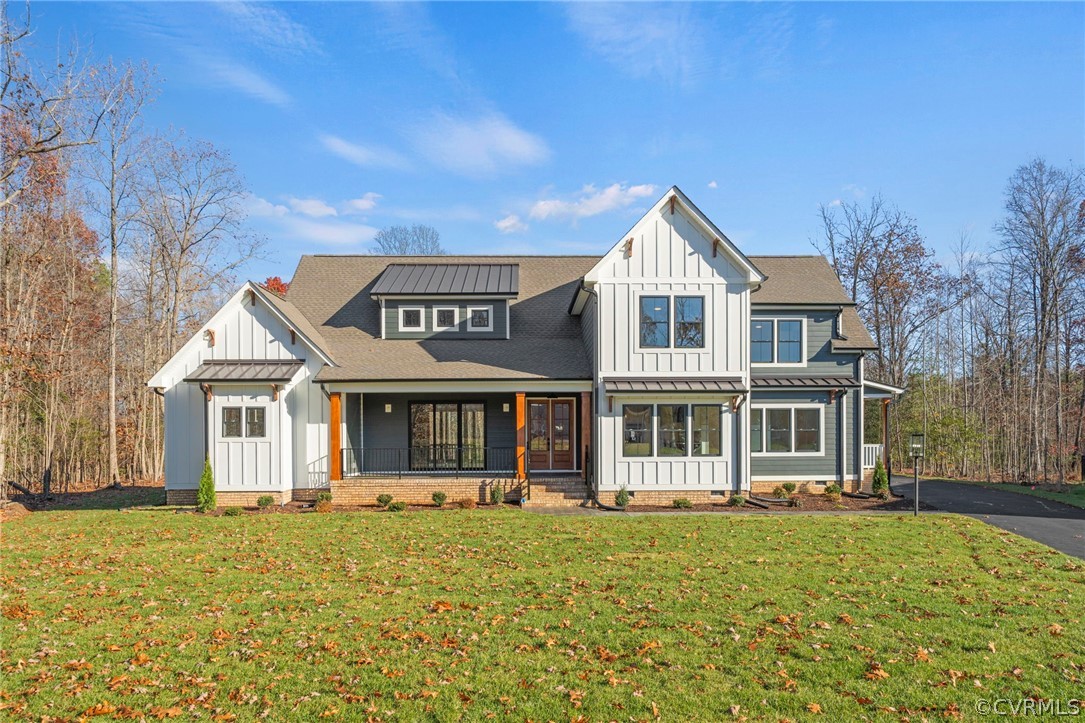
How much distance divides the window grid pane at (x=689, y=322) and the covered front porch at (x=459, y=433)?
143 inches

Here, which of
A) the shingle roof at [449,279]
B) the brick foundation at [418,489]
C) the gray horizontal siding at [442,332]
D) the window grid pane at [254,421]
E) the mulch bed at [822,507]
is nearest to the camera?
the mulch bed at [822,507]

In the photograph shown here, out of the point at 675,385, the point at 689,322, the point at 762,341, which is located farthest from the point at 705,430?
the point at 762,341

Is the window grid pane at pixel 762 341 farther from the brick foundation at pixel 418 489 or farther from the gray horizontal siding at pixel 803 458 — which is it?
the brick foundation at pixel 418 489

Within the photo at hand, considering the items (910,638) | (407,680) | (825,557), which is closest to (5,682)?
(407,680)

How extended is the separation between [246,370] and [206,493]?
3292mm

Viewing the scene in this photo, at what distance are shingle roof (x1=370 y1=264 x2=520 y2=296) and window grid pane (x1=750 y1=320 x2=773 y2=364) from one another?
749 centimetres

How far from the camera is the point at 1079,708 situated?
16.5ft

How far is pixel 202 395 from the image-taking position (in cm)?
1631

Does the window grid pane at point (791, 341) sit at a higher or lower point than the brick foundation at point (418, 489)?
higher

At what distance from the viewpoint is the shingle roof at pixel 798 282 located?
1817 centimetres

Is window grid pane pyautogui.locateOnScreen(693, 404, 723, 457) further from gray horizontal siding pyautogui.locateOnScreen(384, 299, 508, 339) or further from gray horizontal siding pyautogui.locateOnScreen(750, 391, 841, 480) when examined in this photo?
gray horizontal siding pyautogui.locateOnScreen(384, 299, 508, 339)

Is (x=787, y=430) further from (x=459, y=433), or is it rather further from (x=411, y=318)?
(x=411, y=318)

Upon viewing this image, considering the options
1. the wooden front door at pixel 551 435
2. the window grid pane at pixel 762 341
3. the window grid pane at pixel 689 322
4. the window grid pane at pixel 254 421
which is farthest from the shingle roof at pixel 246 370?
the window grid pane at pixel 762 341

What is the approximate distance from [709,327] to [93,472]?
85.8 ft
